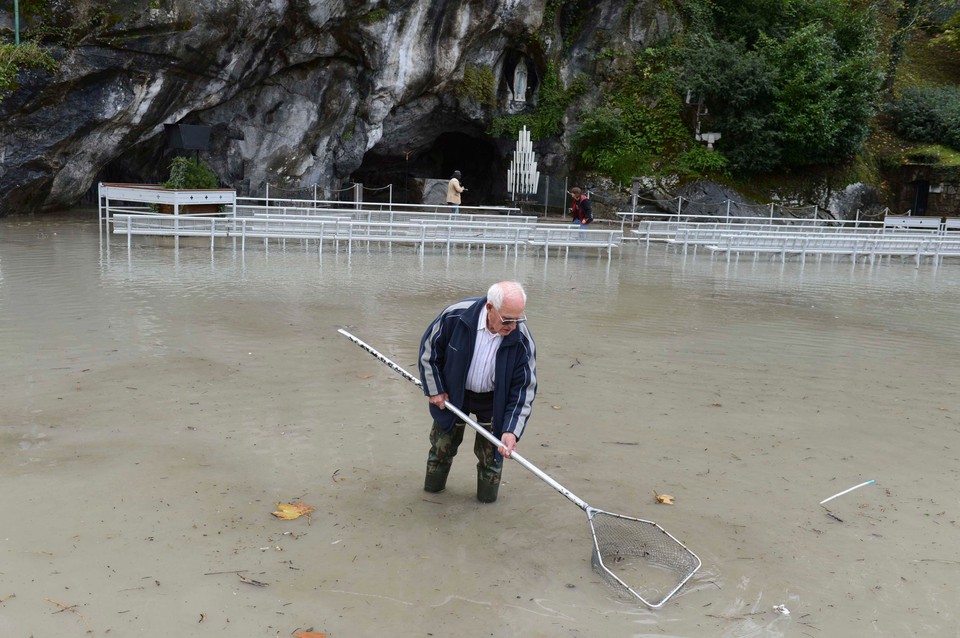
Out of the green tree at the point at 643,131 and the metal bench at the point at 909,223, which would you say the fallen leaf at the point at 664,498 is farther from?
the metal bench at the point at 909,223

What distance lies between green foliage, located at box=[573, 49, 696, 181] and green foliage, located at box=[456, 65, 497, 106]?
3.25 m

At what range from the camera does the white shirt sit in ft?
13.2

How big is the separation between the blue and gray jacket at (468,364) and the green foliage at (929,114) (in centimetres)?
3008

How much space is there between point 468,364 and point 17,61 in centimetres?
1659

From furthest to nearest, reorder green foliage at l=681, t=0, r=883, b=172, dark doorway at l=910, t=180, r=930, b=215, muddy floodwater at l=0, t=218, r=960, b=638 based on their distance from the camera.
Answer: dark doorway at l=910, t=180, r=930, b=215 → green foliage at l=681, t=0, r=883, b=172 → muddy floodwater at l=0, t=218, r=960, b=638

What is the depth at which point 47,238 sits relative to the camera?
14797 millimetres

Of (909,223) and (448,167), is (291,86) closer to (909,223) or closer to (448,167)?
(448,167)

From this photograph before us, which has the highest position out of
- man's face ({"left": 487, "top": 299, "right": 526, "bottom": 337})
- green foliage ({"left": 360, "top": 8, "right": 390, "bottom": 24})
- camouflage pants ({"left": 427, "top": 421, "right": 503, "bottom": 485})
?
green foliage ({"left": 360, "top": 8, "right": 390, "bottom": 24})

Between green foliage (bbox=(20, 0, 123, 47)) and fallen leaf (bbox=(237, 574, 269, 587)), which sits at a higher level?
green foliage (bbox=(20, 0, 123, 47))

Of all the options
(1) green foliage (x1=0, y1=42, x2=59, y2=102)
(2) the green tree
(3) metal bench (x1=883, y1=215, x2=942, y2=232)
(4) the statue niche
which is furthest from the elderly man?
(4) the statue niche

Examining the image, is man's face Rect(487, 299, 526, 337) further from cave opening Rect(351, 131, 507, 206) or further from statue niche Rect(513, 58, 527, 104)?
cave opening Rect(351, 131, 507, 206)

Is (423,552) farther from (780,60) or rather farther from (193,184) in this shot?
(780,60)

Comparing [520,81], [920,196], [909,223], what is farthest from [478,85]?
[920,196]

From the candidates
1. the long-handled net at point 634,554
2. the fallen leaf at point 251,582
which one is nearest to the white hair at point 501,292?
the long-handled net at point 634,554
